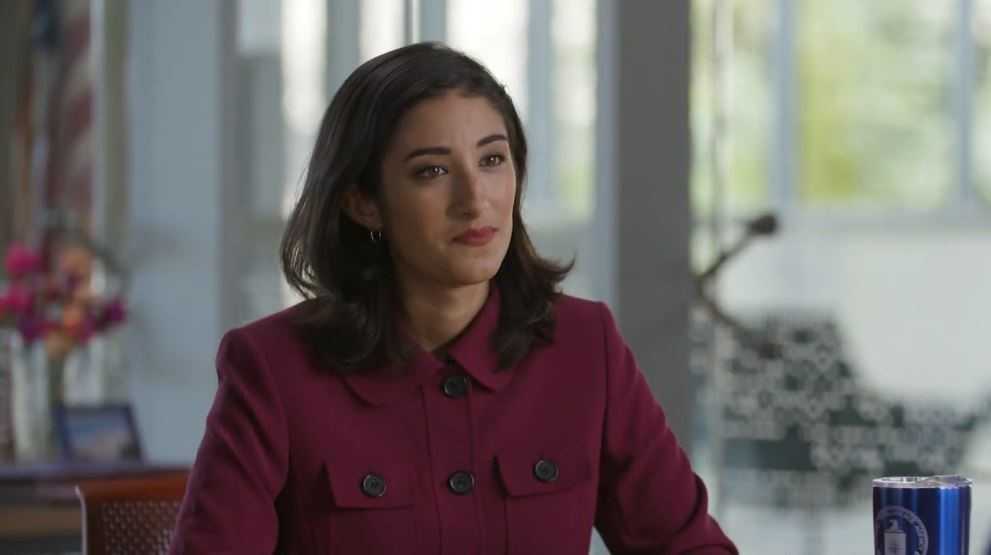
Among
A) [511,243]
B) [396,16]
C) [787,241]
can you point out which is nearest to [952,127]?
[787,241]

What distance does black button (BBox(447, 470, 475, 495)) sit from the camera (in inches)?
76.0

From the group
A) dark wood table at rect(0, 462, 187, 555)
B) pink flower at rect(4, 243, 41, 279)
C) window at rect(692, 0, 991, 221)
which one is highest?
window at rect(692, 0, 991, 221)

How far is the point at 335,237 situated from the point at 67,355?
2752mm

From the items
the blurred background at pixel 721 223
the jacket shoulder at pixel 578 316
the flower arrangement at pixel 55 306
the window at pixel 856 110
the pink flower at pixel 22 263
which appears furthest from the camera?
the pink flower at pixel 22 263

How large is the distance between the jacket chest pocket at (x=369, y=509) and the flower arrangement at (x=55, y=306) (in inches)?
105

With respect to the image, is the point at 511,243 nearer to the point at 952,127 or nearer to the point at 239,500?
the point at 239,500

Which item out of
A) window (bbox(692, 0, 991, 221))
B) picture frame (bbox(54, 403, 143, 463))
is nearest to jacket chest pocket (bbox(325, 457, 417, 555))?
picture frame (bbox(54, 403, 143, 463))

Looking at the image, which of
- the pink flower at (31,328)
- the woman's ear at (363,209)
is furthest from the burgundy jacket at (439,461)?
the pink flower at (31,328)

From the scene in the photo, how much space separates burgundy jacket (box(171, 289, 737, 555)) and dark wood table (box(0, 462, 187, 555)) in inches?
35.4

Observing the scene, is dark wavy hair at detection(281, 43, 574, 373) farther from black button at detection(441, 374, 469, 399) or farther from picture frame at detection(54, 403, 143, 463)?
picture frame at detection(54, 403, 143, 463)

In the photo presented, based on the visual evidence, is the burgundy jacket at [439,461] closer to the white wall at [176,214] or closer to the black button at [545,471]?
the black button at [545,471]

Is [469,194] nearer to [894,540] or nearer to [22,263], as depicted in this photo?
[894,540]

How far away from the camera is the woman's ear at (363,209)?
1.97 meters

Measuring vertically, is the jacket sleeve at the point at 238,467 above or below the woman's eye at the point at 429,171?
below
